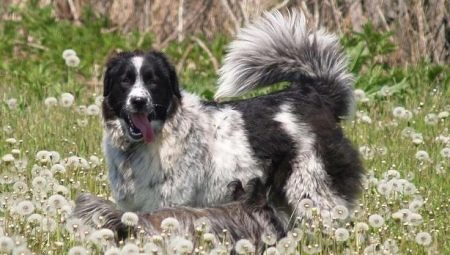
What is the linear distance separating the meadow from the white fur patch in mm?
194

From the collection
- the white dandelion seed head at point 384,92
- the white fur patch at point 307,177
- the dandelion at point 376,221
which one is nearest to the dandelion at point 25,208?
the white fur patch at point 307,177

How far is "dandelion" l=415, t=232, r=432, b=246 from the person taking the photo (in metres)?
6.03

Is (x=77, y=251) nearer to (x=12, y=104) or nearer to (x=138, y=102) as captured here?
(x=138, y=102)

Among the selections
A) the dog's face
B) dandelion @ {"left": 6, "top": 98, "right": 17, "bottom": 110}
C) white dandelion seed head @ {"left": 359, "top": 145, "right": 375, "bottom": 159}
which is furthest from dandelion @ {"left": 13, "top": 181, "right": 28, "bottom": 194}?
dandelion @ {"left": 6, "top": 98, "right": 17, "bottom": 110}

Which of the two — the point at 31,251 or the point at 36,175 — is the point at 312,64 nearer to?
the point at 36,175

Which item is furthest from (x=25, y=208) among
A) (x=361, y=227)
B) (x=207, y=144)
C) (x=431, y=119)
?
(x=431, y=119)

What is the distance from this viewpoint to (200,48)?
12656mm

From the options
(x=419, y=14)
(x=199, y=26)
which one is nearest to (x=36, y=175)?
(x=419, y=14)

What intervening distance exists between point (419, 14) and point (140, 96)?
542cm

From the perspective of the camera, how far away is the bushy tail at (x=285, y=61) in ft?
24.7

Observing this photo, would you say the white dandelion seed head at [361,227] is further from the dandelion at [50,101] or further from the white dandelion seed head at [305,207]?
the dandelion at [50,101]

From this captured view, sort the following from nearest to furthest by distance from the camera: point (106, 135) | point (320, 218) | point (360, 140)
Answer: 1. point (320, 218)
2. point (106, 135)
3. point (360, 140)

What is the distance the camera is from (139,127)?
273 inches

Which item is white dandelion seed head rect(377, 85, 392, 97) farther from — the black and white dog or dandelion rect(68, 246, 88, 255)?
dandelion rect(68, 246, 88, 255)
